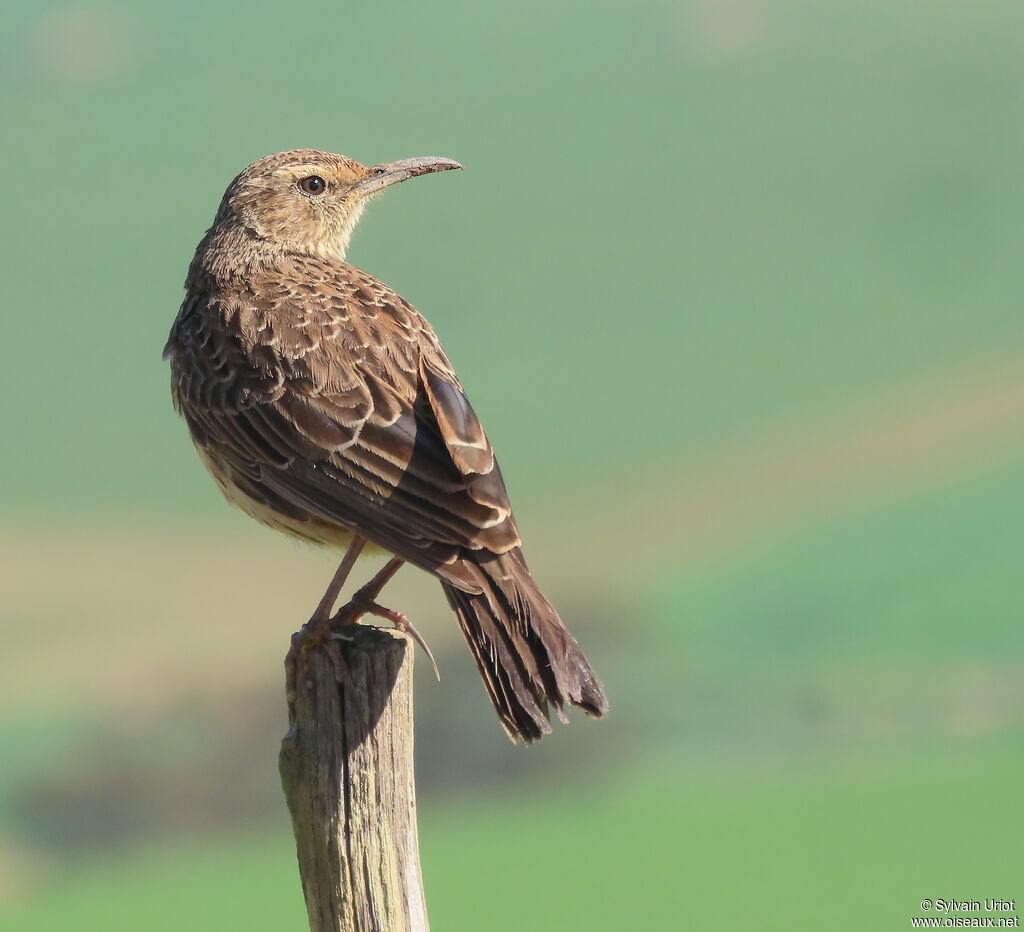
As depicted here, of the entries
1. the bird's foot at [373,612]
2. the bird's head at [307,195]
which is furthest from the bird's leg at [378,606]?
the bird's head at [307,195]

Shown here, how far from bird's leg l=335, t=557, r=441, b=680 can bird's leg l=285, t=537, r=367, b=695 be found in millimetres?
175

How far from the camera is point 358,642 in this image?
207 inches

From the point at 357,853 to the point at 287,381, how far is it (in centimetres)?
211

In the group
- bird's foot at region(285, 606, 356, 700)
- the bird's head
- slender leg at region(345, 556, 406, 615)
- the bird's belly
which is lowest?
bird's foot at region(285, 606, 356, 700)

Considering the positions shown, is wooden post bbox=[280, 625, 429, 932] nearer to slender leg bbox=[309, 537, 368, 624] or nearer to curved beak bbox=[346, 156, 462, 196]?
slender leg bbox=[309, 537, 368, 624]

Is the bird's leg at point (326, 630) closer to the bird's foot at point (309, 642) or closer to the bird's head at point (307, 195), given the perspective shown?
the bird's foot at point (309, 642)

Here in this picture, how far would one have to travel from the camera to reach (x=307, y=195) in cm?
738

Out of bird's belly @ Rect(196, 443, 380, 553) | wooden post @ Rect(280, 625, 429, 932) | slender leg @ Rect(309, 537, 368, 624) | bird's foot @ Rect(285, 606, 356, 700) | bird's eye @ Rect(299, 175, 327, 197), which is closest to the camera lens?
wooden post @ Rect(280, 625, 429, 932)

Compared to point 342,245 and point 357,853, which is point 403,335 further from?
point 357,853

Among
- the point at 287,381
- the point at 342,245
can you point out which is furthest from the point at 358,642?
the point at 342,245

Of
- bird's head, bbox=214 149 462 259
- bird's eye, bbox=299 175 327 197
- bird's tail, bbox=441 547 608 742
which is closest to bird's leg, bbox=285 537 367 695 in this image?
bird's tail, bbox=441 547 608 742

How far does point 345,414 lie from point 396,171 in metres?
2.34

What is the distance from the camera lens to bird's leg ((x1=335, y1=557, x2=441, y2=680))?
594 centimetres

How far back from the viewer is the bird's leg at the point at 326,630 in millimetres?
5152
